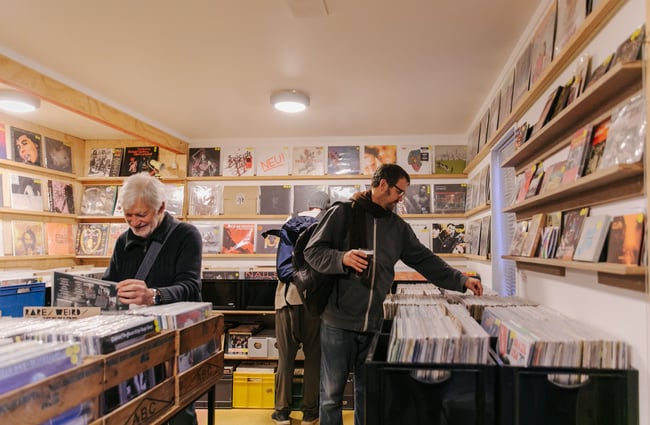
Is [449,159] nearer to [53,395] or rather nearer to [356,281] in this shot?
[356,281]

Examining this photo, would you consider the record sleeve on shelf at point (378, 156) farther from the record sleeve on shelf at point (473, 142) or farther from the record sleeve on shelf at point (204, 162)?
the record sleeve on shelf at point (204, 162)

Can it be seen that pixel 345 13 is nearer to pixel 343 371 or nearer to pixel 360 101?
pixel 360 101

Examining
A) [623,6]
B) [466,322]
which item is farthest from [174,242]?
[623,6]

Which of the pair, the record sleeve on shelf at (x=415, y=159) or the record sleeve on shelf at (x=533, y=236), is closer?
the record sleeve on shelf at (x=533, y=236)

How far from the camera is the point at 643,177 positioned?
1161 mm

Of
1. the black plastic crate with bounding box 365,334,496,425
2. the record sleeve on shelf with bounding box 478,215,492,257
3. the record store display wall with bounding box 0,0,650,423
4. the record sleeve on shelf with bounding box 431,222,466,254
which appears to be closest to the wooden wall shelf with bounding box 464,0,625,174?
the record store display wall with bounding box 0,0,650,423

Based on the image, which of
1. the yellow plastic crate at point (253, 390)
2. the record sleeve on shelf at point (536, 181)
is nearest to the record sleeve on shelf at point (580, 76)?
the record sleeve on shelf at point (536, 181)

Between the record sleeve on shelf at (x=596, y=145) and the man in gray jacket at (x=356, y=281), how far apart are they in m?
0.78

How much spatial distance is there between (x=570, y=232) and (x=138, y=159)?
4.41 m

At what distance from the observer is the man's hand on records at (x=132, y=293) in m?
1.62

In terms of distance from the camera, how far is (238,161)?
15.4ft

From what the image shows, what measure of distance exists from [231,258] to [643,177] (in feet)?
13.2

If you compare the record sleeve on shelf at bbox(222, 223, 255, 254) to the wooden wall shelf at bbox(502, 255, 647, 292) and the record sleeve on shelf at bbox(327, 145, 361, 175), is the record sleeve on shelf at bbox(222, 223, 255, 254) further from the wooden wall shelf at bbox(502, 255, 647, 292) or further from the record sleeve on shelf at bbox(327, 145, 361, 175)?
the wooden wall shelf at bbox(502, 255, 647, 292)

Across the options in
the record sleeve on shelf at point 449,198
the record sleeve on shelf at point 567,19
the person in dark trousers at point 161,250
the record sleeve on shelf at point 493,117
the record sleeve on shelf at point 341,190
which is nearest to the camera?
the record sleeve on shelf at point 567,19
